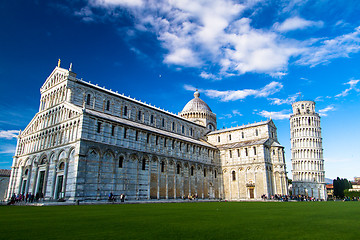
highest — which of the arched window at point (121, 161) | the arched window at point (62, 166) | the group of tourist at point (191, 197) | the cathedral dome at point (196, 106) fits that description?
the cathedral dome at point (196, 106)

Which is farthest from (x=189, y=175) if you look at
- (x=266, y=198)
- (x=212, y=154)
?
(x=266, y=198)

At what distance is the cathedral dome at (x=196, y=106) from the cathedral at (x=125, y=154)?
6.52 m

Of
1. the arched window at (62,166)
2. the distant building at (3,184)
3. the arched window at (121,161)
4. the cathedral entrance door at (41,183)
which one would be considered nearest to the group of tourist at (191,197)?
the arched window at (121,161)

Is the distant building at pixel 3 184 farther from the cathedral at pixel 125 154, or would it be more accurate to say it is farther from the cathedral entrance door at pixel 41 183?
the cathedral entrance door at pixel 41 183

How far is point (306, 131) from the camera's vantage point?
251 ft

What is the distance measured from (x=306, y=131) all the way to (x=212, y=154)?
40.6 metres

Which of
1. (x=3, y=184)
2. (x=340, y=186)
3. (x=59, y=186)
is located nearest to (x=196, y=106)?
(x=59, y=186)

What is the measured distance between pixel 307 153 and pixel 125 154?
62.3 meters

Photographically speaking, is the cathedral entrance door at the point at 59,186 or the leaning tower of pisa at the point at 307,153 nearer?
the cathedral entrance door at the point at 59,186

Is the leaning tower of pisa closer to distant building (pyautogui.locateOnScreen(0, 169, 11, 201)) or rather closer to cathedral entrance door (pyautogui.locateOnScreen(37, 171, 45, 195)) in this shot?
cathedral entrance door (pyautogui.locateOnScreen(37, 171, 45, 195))

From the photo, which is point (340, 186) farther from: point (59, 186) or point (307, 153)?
point (59, 186)

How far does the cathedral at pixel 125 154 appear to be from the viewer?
30.2 m

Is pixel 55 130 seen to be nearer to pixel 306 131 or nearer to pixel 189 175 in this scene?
pixel 189 175

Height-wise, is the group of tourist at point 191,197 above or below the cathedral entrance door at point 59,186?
below
